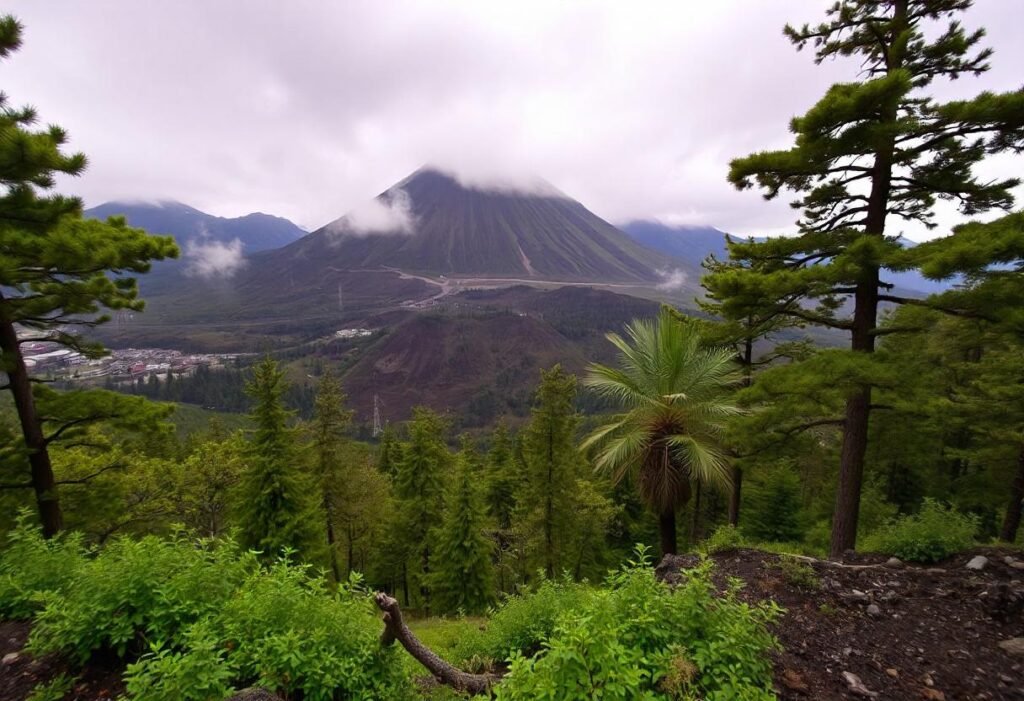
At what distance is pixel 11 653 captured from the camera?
402 cm

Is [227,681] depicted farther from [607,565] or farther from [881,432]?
[881,432]

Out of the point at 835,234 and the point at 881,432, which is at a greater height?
the point at 835,234

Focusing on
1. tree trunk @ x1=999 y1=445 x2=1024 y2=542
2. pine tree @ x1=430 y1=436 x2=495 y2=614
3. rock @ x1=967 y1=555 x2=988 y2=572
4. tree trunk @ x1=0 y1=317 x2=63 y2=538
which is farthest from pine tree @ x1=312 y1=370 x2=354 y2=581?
tree trunk @ x1=999 y1=445 x2=1024 y2=542

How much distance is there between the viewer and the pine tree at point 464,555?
17078 millimetres

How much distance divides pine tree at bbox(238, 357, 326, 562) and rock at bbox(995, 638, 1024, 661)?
1101 cm

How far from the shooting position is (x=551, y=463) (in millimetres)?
16266

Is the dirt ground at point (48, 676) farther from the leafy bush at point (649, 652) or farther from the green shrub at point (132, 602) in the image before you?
A: the leafy bush at point (649, 652)

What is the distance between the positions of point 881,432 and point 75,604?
22980 millimetres

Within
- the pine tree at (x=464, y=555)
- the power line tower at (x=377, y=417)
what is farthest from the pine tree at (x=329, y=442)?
the power line tower at (x=377, y=417)

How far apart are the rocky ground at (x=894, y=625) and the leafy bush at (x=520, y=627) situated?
4.91 feet

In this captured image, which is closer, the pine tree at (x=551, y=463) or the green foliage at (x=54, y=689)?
the green foliage at (x=54, y=689)

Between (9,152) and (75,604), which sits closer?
(75,604)

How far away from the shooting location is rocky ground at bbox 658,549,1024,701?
142 inches

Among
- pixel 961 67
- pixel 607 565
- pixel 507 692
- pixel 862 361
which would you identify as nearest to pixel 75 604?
pixel 507 692
